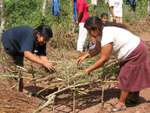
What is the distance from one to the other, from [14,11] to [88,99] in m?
7.43

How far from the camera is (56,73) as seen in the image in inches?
105

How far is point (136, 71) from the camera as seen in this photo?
2.46 meters

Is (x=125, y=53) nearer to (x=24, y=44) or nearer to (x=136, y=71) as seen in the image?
(x=136, y=71)

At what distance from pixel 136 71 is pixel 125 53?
28 cm

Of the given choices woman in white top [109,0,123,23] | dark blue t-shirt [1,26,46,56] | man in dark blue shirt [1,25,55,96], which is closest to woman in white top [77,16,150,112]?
man in dark blue shirt [1,25,55,96]

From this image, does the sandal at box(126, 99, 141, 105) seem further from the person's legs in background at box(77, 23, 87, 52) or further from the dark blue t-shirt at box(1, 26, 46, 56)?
the person's legs in background at box(77, 23, 87, 52)

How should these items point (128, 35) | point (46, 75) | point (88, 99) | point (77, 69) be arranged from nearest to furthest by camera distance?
point (128, 35)
point (46, 75)
point (77, 69)
point (88, 99)

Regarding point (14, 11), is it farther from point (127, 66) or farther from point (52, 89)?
point (127, 66)

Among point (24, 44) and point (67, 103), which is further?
point (67, 103)

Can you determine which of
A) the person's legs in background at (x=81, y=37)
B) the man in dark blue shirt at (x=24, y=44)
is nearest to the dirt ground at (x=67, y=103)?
the man in dark blue shirt at (x=24, y=44)

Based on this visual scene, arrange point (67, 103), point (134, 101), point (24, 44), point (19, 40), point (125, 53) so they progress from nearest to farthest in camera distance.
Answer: point (125, 53)
point (24, 44)
point (19, 40)
point (134, 101)
point (67, 103)

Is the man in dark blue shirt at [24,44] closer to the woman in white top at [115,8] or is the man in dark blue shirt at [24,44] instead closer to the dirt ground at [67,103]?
the dirt ground at [67,103]

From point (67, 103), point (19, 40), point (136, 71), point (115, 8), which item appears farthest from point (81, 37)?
point (136, 71)

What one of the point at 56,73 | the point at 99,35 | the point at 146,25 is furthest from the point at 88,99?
the point at 146,25
